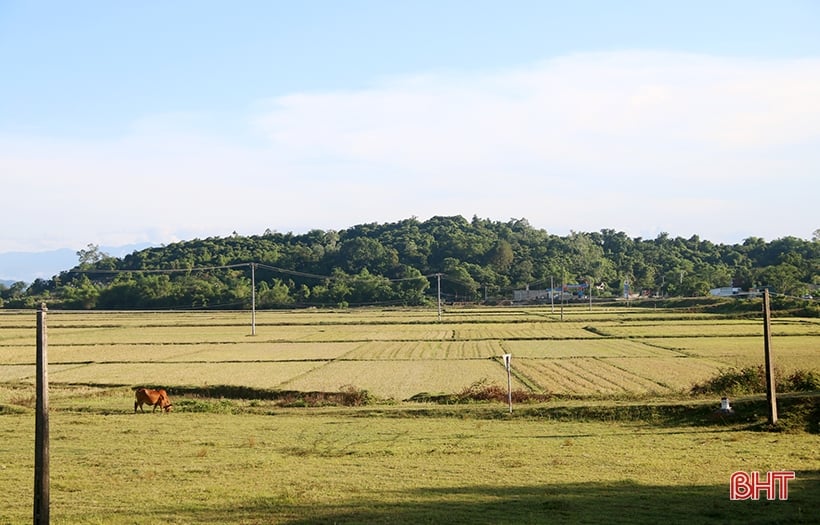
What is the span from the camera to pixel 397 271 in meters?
160

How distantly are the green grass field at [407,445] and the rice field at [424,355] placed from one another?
1.04ft

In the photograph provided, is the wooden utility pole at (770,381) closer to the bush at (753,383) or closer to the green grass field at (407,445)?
the green grass field at (407,445)

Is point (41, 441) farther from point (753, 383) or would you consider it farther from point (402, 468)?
point (753, 383)

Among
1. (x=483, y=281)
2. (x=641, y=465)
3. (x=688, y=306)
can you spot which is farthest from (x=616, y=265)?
(x=641, y=465)

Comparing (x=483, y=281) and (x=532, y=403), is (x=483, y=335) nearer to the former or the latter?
(x=532, y=403)

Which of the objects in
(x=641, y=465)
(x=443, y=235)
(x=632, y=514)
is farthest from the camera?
(x=443, y=235)

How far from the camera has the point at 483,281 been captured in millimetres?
154000

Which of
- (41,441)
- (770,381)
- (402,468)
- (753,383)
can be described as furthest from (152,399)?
(753,383)

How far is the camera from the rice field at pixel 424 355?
32250 mm

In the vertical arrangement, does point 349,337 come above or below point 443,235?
below

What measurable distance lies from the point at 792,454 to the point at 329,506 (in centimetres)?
955

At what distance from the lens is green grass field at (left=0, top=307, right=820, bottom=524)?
1177cm

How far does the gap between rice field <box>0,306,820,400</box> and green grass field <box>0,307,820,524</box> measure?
32 centimetres

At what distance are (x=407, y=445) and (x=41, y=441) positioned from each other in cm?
911
